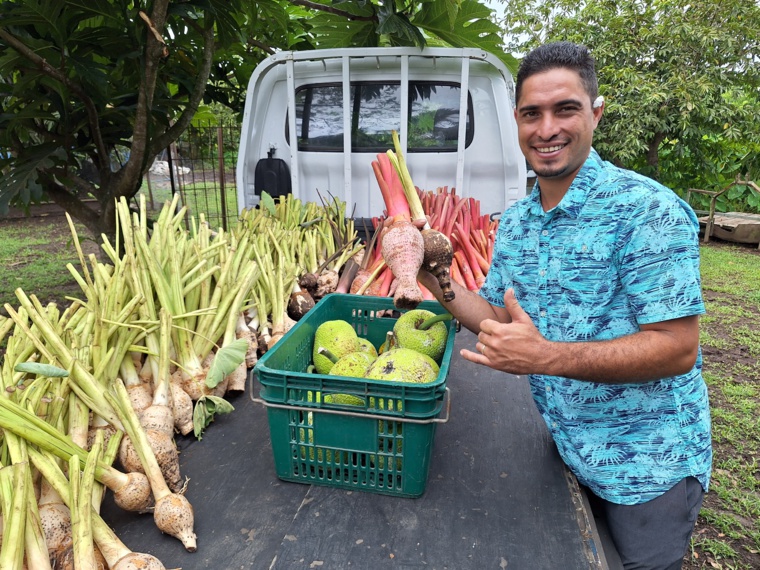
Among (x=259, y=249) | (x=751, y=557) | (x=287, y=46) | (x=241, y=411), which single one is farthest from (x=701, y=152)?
(x=241, y=411)

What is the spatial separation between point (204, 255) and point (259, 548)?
4.76 feet

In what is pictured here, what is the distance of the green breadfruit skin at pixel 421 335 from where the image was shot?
1.73 metres

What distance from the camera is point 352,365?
160cm

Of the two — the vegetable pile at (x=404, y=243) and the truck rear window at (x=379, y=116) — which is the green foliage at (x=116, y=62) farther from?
the vegetable pile at (x=404, y=243)

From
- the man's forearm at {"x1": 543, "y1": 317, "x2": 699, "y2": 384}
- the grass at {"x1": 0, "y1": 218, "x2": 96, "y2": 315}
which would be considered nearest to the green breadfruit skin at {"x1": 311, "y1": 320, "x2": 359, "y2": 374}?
the man's forearm at {"x1": 543, "y1": 317, "x2": 699, "y2": 384}

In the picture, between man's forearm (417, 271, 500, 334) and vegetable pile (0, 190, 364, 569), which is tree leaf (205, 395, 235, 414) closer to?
vegetable pile (0, 190, 364, 569)

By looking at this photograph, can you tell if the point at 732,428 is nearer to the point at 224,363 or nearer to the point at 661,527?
the point at 661,527

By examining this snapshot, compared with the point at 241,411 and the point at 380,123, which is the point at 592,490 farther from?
the point at 380,123

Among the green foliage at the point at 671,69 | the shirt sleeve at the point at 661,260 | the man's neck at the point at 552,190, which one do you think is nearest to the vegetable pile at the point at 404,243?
the man's neck at the point at 552,190

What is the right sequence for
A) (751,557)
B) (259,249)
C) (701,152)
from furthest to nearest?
(701,152)
(259,249)
(751,557)

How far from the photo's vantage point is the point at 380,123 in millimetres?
3881

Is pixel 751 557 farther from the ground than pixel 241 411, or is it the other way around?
pixel 241 411

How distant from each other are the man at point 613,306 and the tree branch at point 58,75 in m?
3.08

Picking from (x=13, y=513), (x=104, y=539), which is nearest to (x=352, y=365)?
(x=104, y=539)
